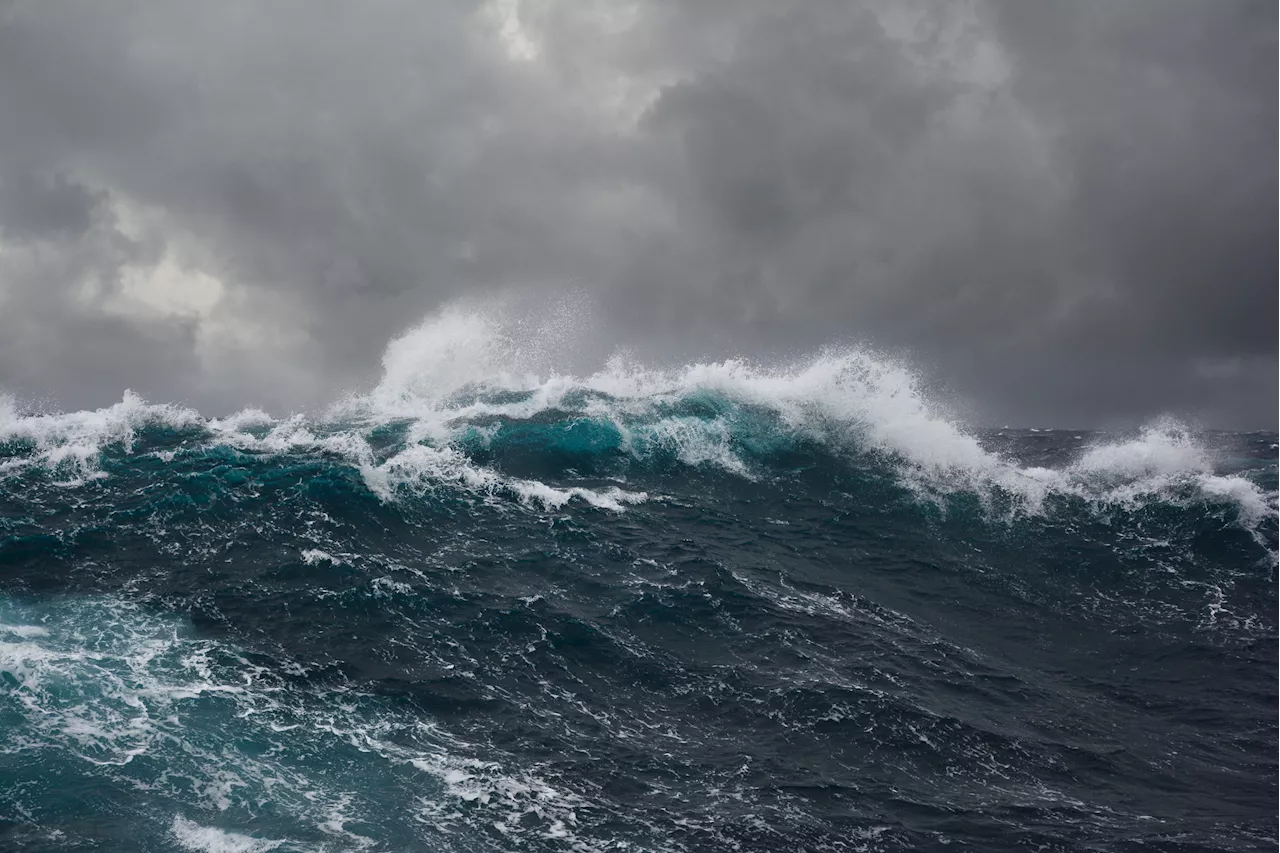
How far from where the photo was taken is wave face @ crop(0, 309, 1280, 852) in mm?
24156

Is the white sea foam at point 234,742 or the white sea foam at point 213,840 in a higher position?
the white sea foam at point 234,742

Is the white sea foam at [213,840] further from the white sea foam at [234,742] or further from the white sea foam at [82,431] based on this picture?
the white sea foam at [82,431]

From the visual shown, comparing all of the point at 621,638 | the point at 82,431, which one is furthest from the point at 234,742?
the point at 82,431

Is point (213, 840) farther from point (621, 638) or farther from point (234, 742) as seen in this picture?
point (621, 638)

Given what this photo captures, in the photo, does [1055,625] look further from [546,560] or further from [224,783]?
[224,783]

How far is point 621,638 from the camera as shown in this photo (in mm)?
35000

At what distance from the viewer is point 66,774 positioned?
78.8 feet

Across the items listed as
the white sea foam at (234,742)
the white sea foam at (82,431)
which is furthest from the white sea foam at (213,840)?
the white sea foam at (82,431)

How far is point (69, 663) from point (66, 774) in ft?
21.5

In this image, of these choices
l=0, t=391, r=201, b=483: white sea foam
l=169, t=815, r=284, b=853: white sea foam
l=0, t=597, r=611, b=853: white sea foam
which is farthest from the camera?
l=0, t=391, r=201, b=483: white sea foam

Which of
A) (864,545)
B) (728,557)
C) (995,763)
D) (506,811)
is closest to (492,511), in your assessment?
(728,557)

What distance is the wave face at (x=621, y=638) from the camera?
2416 cm

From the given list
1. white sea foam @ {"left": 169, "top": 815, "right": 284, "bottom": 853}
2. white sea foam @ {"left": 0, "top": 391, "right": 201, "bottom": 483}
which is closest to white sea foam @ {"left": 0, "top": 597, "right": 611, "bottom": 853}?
white sea foam @ {"left": 169, "top": 815, "right": 284, "bottom": 853}

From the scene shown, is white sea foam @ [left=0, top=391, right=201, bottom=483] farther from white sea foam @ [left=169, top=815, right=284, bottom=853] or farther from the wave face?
white sea foam @ [left=169, top=815, right=284, bottom=853]
